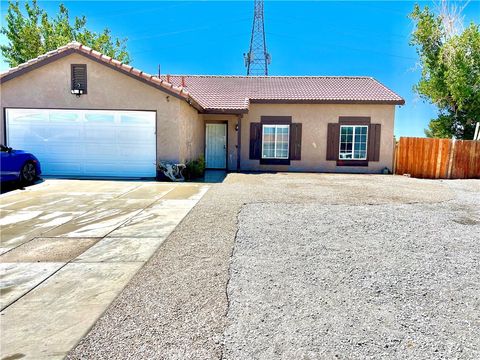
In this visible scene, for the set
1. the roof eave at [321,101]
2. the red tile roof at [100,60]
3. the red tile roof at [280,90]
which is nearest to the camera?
the red tile roof at [100,60]

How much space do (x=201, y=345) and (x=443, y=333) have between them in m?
2.00

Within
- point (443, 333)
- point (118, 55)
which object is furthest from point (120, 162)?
point (118, 55)

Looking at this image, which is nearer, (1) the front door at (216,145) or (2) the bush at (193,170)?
(2) the bush at (193,170)

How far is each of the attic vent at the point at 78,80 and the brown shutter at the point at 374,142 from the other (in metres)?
12.7

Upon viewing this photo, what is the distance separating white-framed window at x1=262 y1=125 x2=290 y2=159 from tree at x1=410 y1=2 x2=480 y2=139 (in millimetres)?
10564

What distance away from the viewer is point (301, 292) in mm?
3490

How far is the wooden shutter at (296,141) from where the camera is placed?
16406mm

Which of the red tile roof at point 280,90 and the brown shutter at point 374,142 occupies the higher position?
the red tile roof at point 280,90

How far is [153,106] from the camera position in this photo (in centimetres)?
1220

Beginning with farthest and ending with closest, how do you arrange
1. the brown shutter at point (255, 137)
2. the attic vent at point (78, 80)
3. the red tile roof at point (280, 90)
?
1. the brown shutter at point (255, 137)
2. the red tile roof at point (280, 90)
3. the attic vent at point (78, 80)

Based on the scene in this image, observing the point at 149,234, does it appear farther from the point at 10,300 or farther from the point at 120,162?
the point at 120,162

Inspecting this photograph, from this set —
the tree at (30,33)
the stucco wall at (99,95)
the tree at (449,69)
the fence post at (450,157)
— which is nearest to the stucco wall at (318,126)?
the fence post at (450,157)

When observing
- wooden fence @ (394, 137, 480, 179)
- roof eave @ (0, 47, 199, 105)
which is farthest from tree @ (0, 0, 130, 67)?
wooden fence @ (394, 137, 480, 179)

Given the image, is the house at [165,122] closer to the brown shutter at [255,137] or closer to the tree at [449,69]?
the brown shutter at [255,137]
